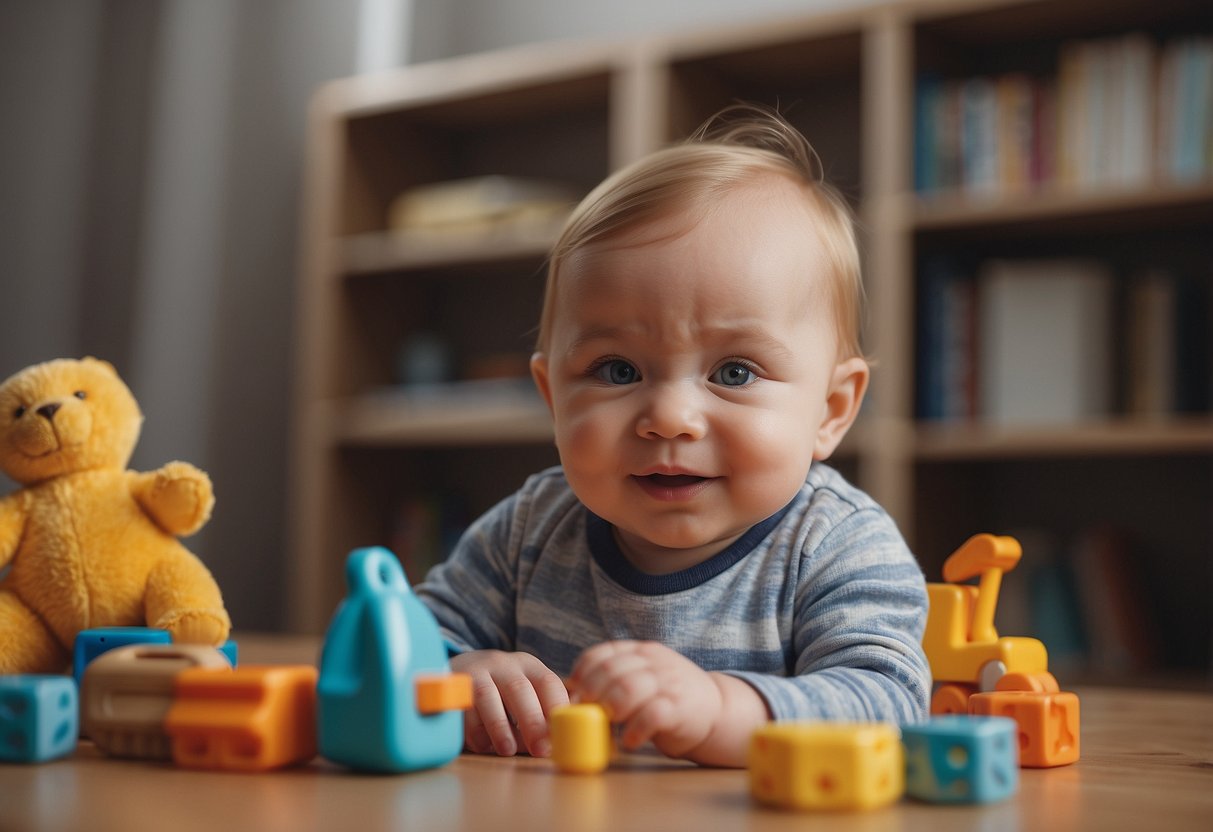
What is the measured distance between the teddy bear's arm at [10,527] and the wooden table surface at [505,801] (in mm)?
206

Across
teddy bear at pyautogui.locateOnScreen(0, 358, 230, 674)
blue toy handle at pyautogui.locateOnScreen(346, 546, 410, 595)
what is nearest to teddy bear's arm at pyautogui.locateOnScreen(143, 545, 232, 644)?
teddy bear at pyautogui.locateOnScreen(0, 358, 230, 674)

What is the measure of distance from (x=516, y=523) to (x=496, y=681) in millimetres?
256

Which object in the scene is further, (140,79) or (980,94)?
(140,79)

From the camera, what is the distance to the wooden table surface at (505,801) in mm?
458

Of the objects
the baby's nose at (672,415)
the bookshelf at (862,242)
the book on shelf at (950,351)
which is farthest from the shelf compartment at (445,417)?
the baby's nose at (672,415)

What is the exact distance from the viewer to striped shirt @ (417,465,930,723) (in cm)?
70

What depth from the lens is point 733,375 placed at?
776 mm

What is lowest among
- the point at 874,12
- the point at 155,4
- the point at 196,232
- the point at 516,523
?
the point at 516,523

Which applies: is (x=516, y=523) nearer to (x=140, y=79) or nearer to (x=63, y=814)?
(x=63, y=814)

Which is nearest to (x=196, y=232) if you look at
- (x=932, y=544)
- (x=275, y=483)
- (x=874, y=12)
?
(x=275, y=483)

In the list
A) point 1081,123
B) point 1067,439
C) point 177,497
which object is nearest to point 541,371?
point 177,497

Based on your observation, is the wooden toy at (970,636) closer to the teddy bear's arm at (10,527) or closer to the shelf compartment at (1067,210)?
the teddy bear's arm at (10,527)

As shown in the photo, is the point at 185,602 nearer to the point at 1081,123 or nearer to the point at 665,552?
the point at 665,552

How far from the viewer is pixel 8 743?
0.58m
